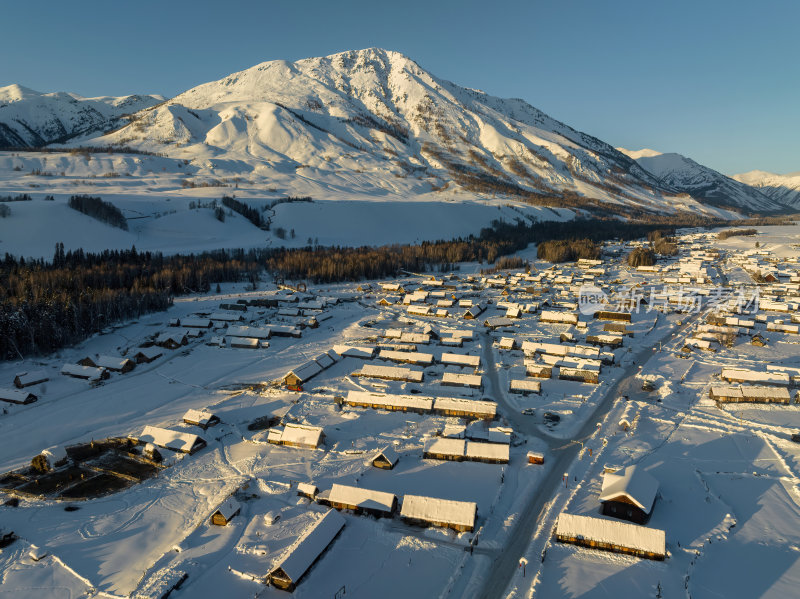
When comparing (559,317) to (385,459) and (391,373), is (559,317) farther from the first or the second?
(385,459)

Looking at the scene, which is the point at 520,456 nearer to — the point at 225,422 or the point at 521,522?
the point at 521,522

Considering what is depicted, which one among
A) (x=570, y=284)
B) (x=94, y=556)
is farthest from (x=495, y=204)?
(x=94, y=556)

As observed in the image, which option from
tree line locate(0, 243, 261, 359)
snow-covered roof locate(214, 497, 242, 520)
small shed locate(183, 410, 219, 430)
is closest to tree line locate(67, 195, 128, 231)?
tree line locate(0, 243, 261, 359)

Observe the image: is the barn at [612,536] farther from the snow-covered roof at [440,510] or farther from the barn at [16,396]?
the barn at [16,396]

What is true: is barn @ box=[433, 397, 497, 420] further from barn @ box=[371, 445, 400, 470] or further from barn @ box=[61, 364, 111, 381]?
barn @ box=[61, 364, 111, 381]

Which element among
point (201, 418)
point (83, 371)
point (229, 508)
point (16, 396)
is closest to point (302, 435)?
point (229, 508)

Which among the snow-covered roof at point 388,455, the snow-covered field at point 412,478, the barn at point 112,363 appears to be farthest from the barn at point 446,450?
the barn at point 112,363
